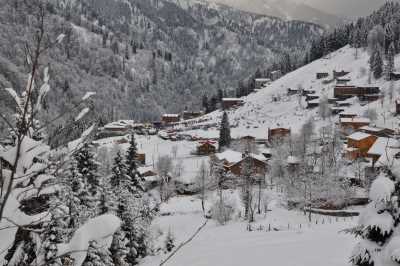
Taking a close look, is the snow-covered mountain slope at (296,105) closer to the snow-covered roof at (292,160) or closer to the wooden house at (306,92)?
the wooden house at (306,92)

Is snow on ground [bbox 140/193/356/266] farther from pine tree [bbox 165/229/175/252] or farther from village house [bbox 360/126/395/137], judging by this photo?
village house [bbox 360/126/395/137]

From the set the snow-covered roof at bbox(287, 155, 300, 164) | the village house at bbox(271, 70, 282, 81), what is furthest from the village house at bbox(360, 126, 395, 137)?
the village house at bbox(271, 70, 282, 81)

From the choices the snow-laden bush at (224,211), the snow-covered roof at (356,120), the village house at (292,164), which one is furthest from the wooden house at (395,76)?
the snow-laden bush at (224,211)

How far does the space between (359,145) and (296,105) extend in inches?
1804

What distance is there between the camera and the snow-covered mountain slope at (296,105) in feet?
273

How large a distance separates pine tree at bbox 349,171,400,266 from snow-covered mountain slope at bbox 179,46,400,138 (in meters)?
64.7

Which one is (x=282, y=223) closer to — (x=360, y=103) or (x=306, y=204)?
(x=306, y=204)

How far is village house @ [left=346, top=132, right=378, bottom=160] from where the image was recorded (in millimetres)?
55969

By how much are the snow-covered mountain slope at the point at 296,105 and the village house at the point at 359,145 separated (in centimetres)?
1158

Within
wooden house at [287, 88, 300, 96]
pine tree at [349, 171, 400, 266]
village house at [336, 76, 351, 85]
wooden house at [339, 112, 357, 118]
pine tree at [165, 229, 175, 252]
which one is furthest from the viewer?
wooden house at [287, 88, 300, 96]

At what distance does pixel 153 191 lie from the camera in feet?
184

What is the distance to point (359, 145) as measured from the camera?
2248 inches

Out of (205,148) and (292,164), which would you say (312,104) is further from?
(292,164)

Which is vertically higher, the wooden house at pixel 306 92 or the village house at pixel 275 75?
the village house at pixel 275 75
